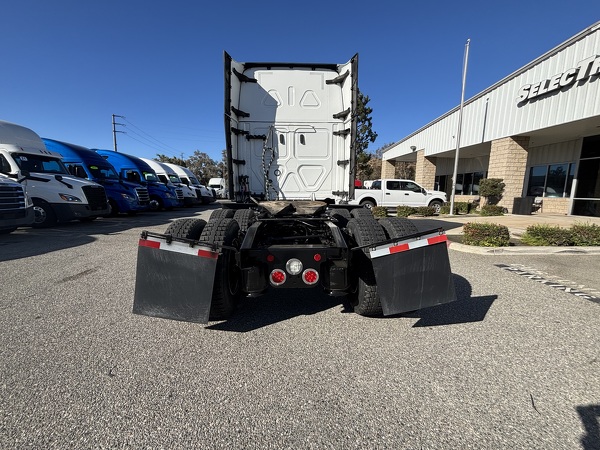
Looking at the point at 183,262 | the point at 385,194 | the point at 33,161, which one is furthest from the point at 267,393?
the point at 385,194

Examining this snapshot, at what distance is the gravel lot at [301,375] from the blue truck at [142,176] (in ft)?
41.6

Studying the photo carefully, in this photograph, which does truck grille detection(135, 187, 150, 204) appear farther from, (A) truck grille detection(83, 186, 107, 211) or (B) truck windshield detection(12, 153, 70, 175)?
(B) truck windshield detection(12, 153, 70, 175)

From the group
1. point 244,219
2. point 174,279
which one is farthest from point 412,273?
point 244,219

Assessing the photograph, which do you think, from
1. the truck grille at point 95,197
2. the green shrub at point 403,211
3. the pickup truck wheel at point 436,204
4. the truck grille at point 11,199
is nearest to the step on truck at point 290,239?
the truck grille at point 11,199

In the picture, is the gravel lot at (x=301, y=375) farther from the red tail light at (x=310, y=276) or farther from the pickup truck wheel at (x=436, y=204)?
the pickup truck wheel at (x=436, y=204)

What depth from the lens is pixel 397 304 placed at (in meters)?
2.37

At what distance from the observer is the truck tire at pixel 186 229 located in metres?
2.74

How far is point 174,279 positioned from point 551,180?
60.7 feet

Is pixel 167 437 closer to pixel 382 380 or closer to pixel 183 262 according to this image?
pixel 183 262

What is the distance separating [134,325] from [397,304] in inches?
102

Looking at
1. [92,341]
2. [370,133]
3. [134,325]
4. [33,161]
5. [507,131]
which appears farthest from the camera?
[370,133]

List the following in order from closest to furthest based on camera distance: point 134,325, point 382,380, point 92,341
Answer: point 382,380 → point 92,341 → point 134,325

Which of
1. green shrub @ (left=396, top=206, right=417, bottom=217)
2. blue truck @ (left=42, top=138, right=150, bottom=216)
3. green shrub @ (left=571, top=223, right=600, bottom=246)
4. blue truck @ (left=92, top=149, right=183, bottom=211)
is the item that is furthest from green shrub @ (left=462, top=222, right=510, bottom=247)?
blue truck @ (left=92, top=149, right=183, bottom=211)

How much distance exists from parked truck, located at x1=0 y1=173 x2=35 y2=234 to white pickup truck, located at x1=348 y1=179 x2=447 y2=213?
12.1 m
